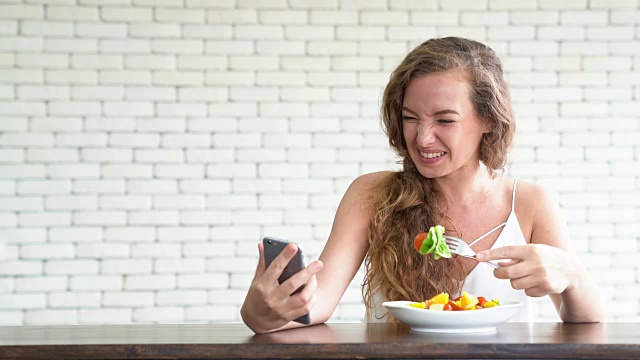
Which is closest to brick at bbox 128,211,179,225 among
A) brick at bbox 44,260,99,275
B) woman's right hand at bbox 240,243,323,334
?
brick at bbox 44,260,99,275

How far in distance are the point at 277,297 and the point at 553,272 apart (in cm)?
73

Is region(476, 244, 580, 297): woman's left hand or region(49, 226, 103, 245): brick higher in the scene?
region(476, 244, 580, 297): woman's left hand

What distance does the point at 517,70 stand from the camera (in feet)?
16.5

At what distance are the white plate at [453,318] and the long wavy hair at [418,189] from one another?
0.66 metres

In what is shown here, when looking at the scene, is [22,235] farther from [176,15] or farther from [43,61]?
[176,15]

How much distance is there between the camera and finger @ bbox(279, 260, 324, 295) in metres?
2.12

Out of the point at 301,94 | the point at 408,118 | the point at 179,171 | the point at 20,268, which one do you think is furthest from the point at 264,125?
the point at 408,118

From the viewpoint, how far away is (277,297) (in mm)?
2168

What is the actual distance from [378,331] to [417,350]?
0.30 m

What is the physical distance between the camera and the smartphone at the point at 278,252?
2.11m

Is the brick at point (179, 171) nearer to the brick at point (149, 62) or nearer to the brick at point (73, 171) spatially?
the brick at point (73, 171)

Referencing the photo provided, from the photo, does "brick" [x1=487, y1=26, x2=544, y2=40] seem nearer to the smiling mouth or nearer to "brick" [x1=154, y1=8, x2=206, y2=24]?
"brick" [x1=154, y1=8, x2=206, y2=24]

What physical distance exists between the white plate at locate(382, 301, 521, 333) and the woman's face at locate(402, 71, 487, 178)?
70cm

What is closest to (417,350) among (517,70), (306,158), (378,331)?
(378,331)
